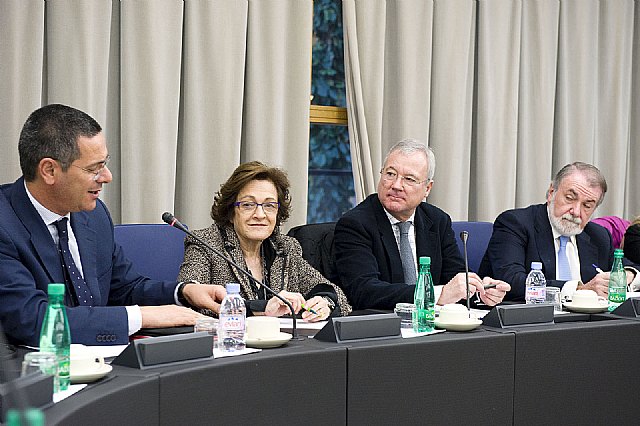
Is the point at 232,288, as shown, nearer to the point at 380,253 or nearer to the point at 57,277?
the point at 57,277

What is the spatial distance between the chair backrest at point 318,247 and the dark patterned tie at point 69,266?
109cm

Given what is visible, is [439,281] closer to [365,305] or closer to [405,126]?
[365,305]

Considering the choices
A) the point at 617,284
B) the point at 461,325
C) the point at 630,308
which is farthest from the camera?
the point at 617,284

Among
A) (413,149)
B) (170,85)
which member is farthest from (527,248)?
(170,85)

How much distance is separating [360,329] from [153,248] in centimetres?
128

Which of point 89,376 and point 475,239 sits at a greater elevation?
point 475,239

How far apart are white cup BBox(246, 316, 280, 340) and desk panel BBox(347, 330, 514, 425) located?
0.19 metres

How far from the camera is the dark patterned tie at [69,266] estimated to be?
2377 millimetres

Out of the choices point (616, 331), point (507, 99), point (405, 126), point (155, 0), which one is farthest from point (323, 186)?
point (616, 331)

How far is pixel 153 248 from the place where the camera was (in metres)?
3.18

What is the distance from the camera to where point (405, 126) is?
438 cm

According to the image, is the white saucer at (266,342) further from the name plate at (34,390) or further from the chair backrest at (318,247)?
the chair backrest at (318,247)

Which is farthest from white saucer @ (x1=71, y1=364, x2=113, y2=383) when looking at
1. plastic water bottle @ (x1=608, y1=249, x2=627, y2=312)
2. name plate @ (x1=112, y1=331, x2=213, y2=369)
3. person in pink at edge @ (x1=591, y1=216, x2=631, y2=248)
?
person in pink at edge @ (x1=591, y1=216, x2=631, y2=248)

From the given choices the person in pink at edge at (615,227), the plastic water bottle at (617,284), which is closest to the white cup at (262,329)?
the plastic water bottle at (617,284)
